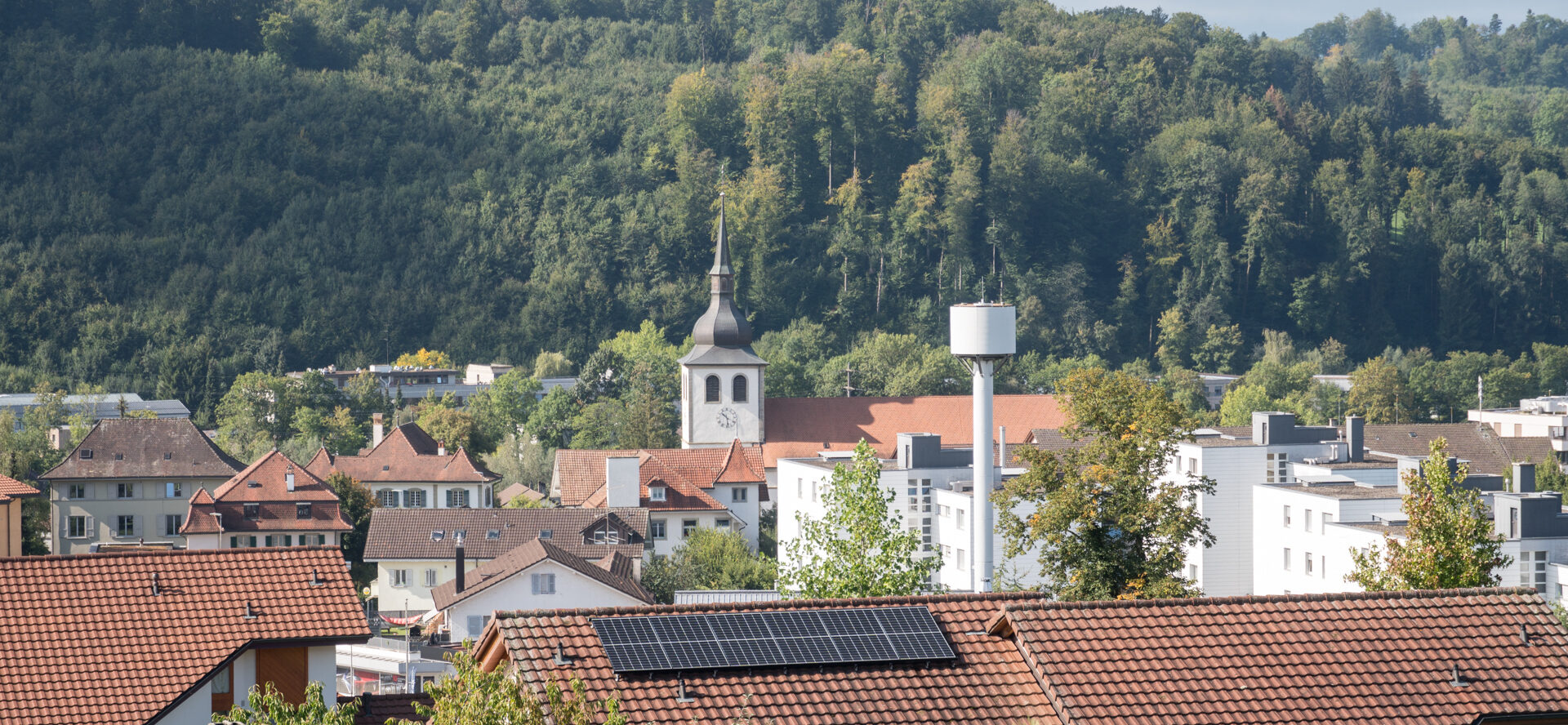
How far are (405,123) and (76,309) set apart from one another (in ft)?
124

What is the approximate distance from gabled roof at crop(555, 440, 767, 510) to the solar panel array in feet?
182

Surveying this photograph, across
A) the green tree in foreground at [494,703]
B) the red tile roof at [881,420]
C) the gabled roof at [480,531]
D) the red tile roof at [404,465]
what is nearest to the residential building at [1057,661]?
the green tree in foreground at [494,703]

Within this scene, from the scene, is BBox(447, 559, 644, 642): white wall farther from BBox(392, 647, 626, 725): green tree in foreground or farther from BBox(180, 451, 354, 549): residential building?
BBox(392, 647, 626, 725): green tree in foreground

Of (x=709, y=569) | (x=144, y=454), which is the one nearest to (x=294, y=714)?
(x=709, y=569)

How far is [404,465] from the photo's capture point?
8056 centimetres

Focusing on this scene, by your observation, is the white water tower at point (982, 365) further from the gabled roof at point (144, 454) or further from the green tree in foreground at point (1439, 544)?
the gabled roof at point (144, 454)

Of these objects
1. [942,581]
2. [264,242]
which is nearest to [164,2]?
[264,242]

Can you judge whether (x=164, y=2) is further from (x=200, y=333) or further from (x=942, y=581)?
(x=942, y=581)

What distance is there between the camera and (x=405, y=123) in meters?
170

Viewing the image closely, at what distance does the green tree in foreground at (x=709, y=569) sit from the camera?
55156 millimetres

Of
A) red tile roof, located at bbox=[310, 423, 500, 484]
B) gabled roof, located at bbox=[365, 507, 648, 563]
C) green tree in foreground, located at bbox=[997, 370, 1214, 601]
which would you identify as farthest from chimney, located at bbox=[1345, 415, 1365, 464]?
red tile roof, located at bbox=[310, 423, 500, 484]

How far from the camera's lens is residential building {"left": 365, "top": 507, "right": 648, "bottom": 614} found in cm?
5900

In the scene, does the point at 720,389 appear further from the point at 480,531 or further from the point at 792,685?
the point at 792,685

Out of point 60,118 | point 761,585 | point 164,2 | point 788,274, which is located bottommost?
point 761,585
